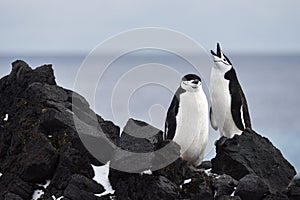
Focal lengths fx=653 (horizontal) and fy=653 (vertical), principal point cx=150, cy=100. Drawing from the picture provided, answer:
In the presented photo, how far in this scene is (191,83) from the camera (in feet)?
34.5

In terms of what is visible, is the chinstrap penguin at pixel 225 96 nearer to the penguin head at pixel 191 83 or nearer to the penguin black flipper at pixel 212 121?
the penguin black flipper at pixel 212 121

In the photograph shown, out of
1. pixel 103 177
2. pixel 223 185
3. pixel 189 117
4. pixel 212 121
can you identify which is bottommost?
pixel 223 185

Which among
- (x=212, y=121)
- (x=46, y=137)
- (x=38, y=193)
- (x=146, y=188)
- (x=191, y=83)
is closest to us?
(x=146, y=188)

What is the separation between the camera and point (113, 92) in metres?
9.73

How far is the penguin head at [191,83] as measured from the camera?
10.5 m

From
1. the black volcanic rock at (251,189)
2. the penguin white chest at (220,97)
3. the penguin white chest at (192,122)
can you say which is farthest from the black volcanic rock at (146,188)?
the penguin white chest at (220,97)

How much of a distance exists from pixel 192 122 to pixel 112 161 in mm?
1815

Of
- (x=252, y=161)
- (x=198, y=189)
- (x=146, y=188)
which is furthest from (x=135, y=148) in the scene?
(x=252, y=161)

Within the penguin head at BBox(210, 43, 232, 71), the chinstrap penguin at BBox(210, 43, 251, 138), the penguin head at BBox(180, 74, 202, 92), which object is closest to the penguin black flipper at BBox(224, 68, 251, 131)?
the chinstrap penguin at BBox(210, 43, 251, 138)

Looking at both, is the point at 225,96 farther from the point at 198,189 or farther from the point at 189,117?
the point at 198,189

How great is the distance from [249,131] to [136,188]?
243cm

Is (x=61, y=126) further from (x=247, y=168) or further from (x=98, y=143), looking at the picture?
(x=247, y=168)

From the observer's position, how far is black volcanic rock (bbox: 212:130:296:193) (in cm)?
984

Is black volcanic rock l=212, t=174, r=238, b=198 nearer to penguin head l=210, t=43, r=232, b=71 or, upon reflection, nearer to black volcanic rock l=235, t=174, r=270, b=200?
black volcanic rock l=235, t=174, r=270, b=200
